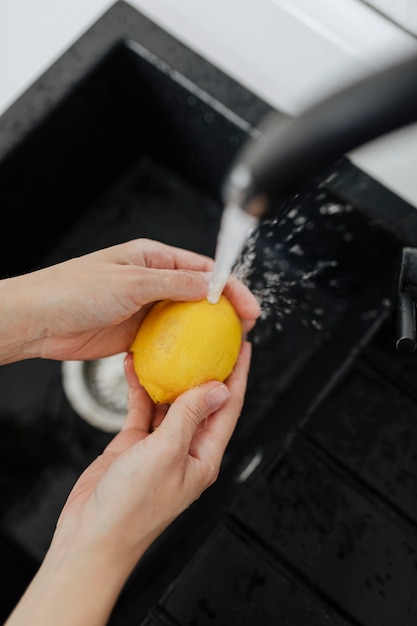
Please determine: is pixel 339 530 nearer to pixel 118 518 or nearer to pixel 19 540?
pixel 118 518

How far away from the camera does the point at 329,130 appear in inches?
13.8

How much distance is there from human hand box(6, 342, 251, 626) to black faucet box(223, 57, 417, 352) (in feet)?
1.05

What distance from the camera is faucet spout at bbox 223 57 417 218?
343 mm

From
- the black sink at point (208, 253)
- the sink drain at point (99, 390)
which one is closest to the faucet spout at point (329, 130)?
the black sink at point (208, 253)

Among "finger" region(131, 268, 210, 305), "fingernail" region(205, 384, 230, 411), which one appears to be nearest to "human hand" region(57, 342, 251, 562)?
"fingernail" region(205, 384, 230, 411)

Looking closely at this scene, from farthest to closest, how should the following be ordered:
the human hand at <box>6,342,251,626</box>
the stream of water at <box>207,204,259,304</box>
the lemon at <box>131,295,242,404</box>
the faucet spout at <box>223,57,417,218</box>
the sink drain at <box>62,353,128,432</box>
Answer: the sink drain at <box>62,353,128,432</box> < the lemon at <box>131,295,242,404</box> < the human hand at <box>6,342,251,626</box> < the stream of water at <box>207,204,259,304</box> < the faucet spout at <box>223,57,417,218</box>

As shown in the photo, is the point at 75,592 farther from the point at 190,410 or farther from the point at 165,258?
the point at 165,258

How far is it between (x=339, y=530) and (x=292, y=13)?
2.30 ft

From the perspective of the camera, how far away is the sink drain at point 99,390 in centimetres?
94

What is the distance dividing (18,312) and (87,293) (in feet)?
0.31

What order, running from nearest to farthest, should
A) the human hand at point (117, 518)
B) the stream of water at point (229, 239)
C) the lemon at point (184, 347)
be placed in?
the stream of water at point (229, 239)
the human hand at point (117, 518)
the lemon at point (184, 347)

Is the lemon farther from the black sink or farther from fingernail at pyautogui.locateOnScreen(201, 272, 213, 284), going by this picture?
the black sink

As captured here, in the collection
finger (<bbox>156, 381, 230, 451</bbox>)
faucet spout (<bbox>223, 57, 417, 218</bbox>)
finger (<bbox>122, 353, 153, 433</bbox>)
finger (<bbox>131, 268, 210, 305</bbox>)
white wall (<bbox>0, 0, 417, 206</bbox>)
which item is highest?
white wall (<bbox>0, 0, 417, 206</bbox>)

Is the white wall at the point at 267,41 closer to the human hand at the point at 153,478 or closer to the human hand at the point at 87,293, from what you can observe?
the human hand at the point at 87,293
